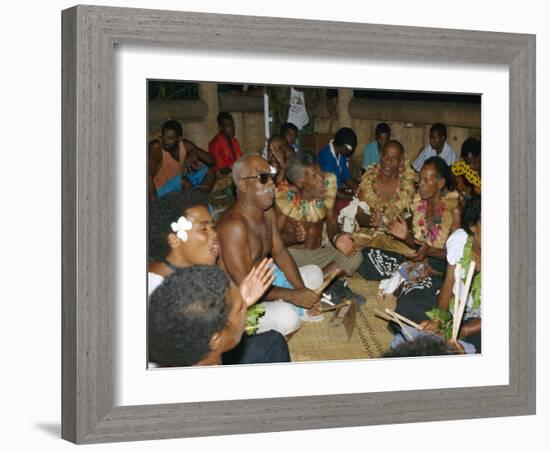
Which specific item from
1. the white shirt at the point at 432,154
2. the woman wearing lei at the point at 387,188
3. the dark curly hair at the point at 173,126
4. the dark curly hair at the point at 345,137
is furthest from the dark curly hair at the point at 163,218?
the white shirt at the point at 432,154

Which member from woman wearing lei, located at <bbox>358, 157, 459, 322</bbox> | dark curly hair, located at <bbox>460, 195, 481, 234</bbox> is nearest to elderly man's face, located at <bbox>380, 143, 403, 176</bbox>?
woman wearing lei, located at <bbox>358, 157, 459, 322</bbox>

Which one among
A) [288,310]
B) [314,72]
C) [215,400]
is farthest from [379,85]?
[215,400]

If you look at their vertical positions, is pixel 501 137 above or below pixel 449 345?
above

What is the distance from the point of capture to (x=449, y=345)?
660 cm

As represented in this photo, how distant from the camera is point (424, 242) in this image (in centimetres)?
655

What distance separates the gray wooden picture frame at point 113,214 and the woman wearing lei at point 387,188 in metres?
0.42

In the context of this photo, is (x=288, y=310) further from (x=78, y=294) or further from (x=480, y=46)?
(x=480, y=46)

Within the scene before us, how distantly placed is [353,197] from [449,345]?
0.79 m

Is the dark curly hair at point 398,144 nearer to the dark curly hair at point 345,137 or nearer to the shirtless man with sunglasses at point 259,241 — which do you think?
the dark curly hair at point 345,137

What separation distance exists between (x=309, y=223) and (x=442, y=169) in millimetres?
662

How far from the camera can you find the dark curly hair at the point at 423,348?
6477 millimetres

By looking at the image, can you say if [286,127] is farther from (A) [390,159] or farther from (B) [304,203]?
(A) [390,159]

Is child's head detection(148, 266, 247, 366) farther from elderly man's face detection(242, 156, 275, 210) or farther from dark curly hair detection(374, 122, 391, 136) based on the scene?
dark curly hair detection(374, 122, 391, 136)

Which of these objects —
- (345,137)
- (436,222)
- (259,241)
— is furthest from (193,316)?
(436,222)
